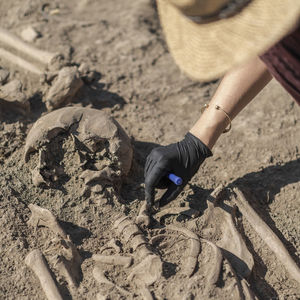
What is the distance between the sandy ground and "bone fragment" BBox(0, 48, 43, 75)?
0.05 m

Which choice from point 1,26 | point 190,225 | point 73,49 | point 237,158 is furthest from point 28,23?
point 190,225

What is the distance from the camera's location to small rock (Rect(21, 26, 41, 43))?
4242mm

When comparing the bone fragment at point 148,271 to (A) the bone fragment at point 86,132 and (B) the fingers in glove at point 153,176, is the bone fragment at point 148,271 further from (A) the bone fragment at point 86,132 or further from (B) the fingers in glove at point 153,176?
(A) the bone fragment at point 86,132

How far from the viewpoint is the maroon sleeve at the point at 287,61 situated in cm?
225

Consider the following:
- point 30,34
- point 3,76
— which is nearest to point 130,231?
point 3,76

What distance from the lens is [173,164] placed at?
2.72m

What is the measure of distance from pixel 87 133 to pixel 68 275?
35.2 inches

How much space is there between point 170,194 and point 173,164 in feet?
0.59

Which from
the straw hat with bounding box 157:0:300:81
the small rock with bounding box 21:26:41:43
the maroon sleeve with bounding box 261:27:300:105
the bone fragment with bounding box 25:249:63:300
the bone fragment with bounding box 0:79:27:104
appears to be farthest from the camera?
the small rock with bounding box 21:26:41:43

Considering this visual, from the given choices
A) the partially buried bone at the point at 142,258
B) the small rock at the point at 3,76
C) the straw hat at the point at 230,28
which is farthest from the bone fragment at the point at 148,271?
the small rock at the point at 3,76

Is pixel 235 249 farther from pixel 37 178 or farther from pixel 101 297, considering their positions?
pixel 37 178

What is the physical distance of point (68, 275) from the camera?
244cm

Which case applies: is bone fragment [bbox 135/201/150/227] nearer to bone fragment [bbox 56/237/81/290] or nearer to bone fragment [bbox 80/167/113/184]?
bone fragment [bbox 80/167/113/184]

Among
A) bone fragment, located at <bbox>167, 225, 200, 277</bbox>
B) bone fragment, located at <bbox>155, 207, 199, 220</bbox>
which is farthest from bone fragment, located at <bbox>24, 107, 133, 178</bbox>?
bone fragment, located at <bbox>167, 225, 200, 277</bbox>
